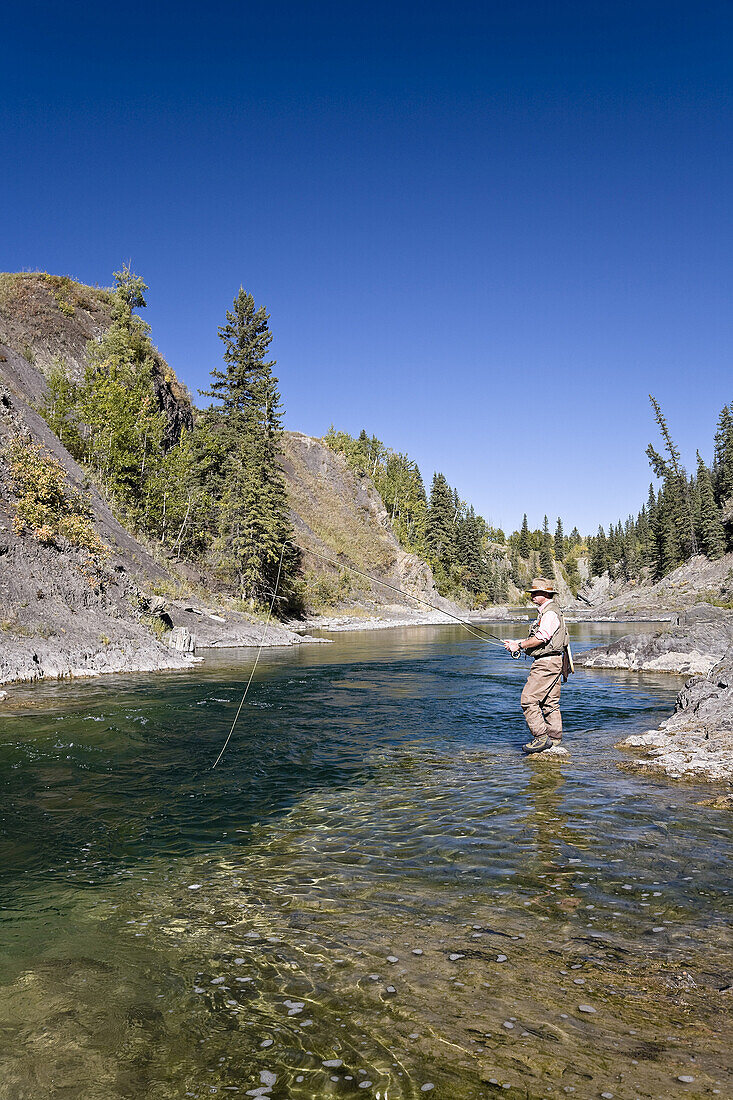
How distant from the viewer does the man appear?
11008mm

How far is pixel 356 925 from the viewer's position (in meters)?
5.28

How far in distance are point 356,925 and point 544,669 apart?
21.9 ft

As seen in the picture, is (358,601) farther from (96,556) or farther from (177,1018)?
(177,1018)

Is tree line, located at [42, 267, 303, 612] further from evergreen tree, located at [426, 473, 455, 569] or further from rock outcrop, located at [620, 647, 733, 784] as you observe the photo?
evergreen tree, located at [426, 473, 455, 569]

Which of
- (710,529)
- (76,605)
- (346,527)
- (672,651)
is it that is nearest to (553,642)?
(672,651)

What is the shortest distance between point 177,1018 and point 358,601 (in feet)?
225

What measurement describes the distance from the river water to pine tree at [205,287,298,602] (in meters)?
35.0

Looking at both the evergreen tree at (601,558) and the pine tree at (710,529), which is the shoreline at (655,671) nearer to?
the pine tree at (710,529)

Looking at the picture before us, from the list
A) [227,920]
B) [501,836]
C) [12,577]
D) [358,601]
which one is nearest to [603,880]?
[501,836]

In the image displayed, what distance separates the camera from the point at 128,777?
9.97m

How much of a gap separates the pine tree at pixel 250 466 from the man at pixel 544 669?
3570cm

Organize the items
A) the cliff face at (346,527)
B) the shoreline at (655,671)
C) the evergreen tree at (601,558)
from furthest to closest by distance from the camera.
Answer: the evergreen tree at (601,558) → the cliff face at (346,527) → the shoreline at (655,671)

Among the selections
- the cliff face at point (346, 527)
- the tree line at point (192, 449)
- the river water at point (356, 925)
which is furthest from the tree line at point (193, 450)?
the river water at point (356, 925)

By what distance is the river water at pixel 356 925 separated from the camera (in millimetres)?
3570
